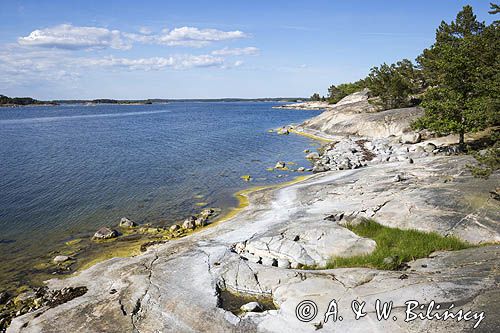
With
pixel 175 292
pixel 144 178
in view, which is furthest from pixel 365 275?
pixel 144 178

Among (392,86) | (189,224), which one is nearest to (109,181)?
(189,224)

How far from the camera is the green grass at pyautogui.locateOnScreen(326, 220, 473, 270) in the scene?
574 inches

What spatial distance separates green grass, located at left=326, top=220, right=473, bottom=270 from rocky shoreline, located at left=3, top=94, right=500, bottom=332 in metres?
0.50

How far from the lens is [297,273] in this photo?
562 inches

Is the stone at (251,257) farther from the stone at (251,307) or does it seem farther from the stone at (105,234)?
the stone at (105,234)

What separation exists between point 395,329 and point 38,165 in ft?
148

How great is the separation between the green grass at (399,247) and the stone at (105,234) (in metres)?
14.3

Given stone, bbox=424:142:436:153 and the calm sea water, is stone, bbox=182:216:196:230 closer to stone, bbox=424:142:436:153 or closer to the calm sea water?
the calm sea water

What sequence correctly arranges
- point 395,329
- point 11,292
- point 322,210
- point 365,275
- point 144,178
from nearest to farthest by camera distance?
point 395,329 < point 365,275 < point 11,292 < point 322,210 < point 144,178

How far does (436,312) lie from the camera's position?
420 inches

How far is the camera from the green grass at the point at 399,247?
14.6 m

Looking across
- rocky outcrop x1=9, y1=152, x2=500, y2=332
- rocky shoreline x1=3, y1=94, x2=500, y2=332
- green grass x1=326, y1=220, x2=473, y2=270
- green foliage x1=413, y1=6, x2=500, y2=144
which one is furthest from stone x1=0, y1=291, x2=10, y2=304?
green foliage x1=413, y1=6, x2=500, y2=144

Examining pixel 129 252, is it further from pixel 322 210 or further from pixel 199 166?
pixel 199 166

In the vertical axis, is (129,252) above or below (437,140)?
below
